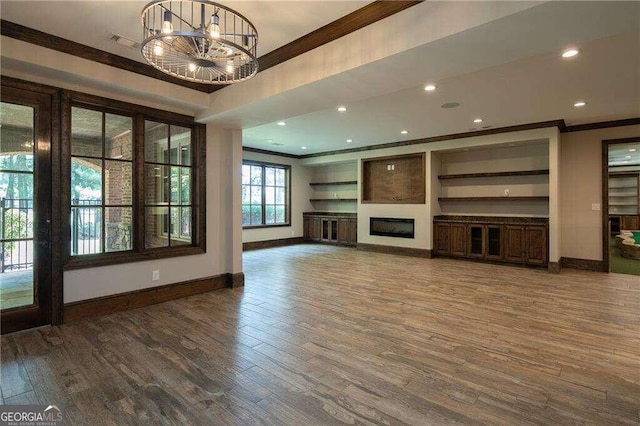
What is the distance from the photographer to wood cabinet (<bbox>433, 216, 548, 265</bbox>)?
6.17 m

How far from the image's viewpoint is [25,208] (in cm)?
322

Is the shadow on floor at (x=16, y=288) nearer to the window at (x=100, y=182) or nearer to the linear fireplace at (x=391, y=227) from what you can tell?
the window at (x=100, y=182)

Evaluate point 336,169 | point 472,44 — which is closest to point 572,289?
point 472,44

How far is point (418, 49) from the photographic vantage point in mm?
2371

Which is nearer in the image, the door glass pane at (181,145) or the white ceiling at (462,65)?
the white ceiling at (462,65)

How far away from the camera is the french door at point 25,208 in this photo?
311 centimetres

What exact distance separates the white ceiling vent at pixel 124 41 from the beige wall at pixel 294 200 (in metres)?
5.78

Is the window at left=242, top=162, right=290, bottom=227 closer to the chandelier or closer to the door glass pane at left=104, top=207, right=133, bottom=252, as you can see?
the door glass pane at left=104, top=207, right=133, bottom=252

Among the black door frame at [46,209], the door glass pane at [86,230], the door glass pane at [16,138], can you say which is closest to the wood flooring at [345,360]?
the black door frame at [46,209]

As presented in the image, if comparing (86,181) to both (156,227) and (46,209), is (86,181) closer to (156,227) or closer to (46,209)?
(46,209)

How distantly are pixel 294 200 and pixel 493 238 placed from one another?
220 inches

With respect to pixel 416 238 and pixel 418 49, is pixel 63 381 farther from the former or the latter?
pixel 416 238

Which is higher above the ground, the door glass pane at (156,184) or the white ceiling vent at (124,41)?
the white ceiling vent at (124,41)

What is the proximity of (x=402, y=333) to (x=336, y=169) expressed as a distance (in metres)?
7.53
